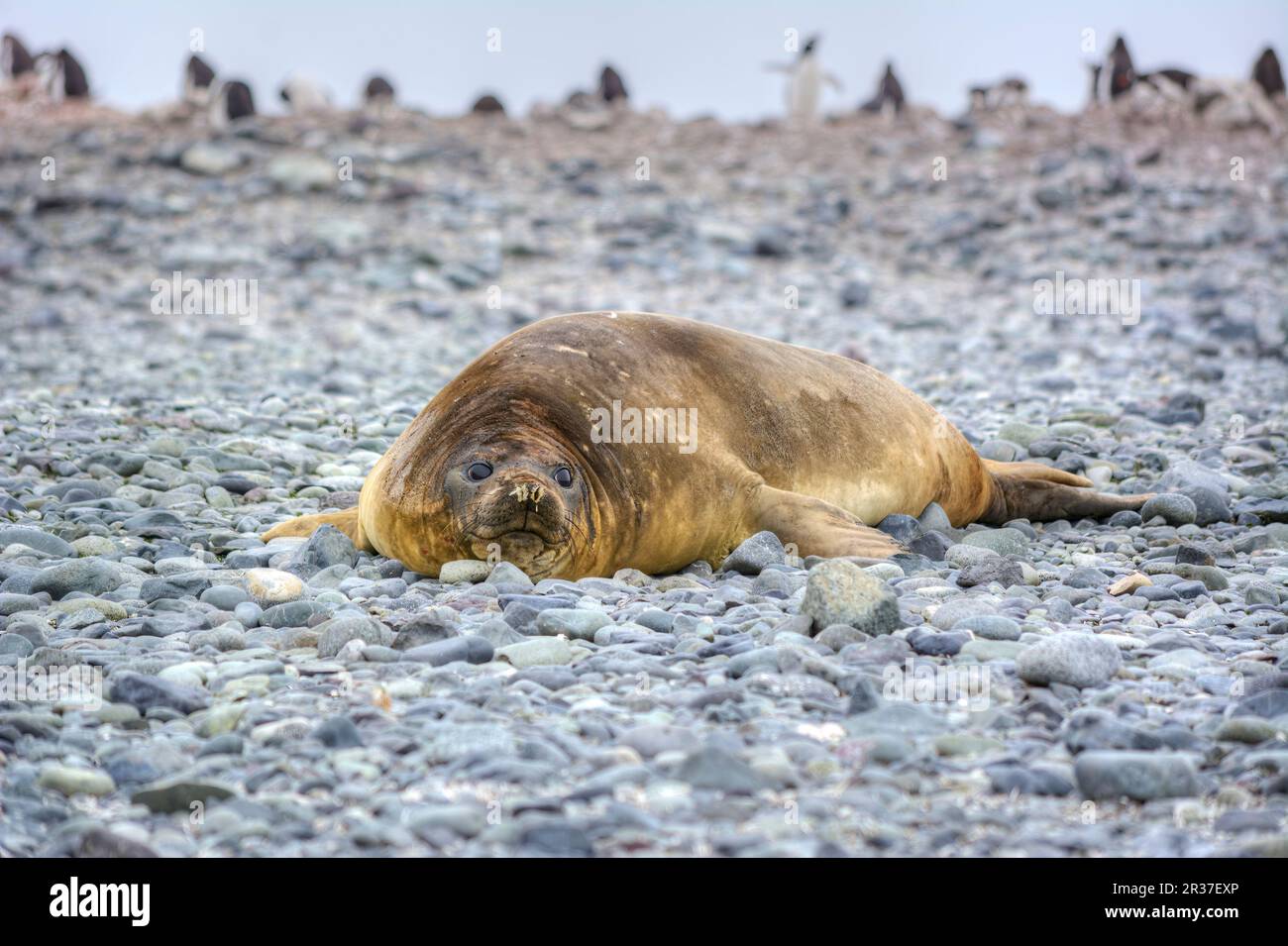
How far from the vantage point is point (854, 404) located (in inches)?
230

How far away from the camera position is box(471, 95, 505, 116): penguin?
82.2 feet

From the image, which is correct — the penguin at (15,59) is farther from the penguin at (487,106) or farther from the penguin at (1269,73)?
the penguin at (1269,73)

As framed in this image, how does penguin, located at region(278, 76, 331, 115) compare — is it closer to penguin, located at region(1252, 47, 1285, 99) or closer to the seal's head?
penguin, located at region(1252, 47, 1285, 99)

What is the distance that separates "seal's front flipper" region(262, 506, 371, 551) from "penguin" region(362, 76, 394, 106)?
2101cm

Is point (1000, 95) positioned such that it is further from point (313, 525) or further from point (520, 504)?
point (520, 504)

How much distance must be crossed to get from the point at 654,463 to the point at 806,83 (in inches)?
920

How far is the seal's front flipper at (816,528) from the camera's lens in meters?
4.82

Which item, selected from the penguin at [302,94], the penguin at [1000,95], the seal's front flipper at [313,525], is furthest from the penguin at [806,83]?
the seal's front flipper at [313,525]

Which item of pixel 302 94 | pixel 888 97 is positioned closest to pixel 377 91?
pixel 302 94

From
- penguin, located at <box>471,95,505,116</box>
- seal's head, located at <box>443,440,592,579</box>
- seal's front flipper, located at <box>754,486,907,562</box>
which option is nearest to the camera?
seal's head, located at <box>443,440,592,579</box>

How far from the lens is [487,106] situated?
25.2m

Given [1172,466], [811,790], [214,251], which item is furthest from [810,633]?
[214,251]

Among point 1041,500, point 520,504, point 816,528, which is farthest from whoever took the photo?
point 1041,500

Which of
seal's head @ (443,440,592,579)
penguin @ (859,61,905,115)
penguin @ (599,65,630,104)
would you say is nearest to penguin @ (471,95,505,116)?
penguin @ (599,65,630,104)
